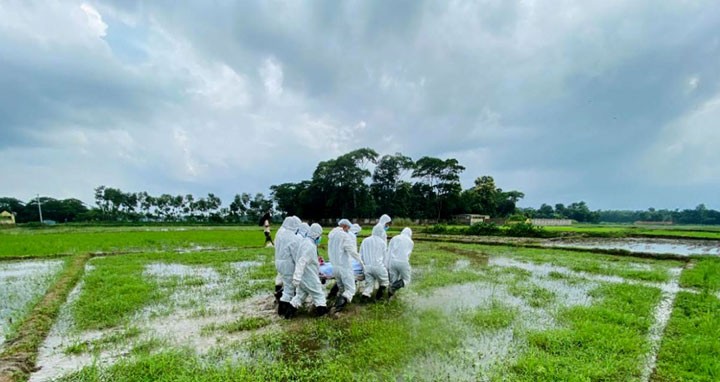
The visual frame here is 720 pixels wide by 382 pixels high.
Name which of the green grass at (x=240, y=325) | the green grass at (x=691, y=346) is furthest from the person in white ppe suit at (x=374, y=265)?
the green grass at (x=691, y=346)

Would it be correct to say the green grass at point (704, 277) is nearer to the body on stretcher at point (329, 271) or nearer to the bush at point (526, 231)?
the body on stretcher at point (329, 271)

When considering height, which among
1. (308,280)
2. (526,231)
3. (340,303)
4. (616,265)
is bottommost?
(616,265)

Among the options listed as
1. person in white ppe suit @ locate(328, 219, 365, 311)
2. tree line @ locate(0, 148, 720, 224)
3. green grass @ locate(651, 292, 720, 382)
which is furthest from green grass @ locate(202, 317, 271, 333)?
tree line @ locate(0, 148, 720, 224)

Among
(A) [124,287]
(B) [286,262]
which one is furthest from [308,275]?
(A) [124,287]

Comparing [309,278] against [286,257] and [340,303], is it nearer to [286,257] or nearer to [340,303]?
[286,257]

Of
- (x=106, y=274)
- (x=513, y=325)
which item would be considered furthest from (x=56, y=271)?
(x=513, y=325)

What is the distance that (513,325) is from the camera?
18.1ft

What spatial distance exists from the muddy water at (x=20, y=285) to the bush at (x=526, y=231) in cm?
2819

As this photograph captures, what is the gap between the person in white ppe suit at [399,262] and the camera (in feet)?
23.4

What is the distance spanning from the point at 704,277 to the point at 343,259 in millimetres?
10973

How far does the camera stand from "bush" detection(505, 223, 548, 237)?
24936 mm

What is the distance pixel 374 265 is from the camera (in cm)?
699

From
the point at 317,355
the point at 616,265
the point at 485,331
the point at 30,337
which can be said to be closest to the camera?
the point at 317,355

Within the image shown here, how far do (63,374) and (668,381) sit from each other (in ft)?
24.2
